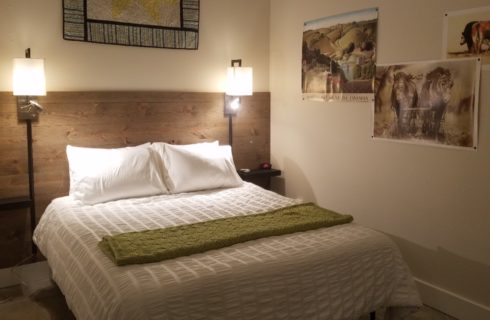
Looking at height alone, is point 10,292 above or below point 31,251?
below

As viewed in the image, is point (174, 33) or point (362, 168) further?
point (174, 33)

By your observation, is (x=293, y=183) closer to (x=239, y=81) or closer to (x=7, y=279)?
(x=239, y=81)

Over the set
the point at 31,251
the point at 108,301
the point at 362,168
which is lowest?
the point at 31,251

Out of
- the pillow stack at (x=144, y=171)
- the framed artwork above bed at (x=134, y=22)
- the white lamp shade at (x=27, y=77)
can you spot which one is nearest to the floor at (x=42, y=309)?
the pillow stack at (x=144, y=171)

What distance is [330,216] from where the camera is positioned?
2633 millimetres

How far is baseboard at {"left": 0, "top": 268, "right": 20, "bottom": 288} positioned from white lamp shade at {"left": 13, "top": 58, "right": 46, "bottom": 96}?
1.20 m

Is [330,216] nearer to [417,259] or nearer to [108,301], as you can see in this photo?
[417,259]

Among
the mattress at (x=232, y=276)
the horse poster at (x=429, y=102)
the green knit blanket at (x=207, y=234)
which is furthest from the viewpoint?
the horse poster at (x=429, y=102)

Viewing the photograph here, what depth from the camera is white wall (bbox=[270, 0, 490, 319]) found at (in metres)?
2.66

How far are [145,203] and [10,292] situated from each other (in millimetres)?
1078

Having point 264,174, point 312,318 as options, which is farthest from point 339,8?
point 312,318

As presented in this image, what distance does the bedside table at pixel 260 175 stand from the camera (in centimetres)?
394

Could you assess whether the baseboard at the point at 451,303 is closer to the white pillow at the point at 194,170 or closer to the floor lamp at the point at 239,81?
the white pillow at the point at 194,170

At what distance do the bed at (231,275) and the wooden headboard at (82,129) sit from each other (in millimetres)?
553
